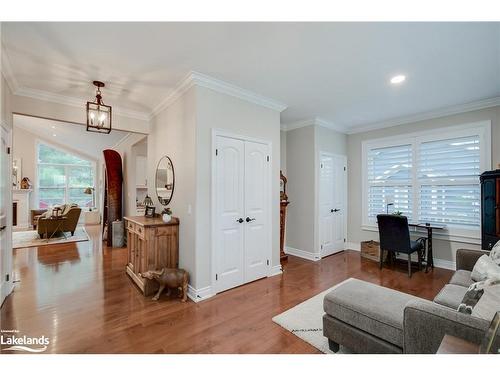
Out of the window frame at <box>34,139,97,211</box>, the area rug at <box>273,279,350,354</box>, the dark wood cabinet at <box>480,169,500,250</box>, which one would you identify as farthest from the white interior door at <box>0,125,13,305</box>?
the window frame at <box>34,139,97,211</box>

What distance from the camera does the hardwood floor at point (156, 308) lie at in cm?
200

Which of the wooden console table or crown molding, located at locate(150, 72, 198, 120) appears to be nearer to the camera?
crown molding, located at locate(150, 72, 198, 120)

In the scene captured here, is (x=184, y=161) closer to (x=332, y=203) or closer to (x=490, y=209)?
(x=332, y=203)

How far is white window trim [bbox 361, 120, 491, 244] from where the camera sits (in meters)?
3.67

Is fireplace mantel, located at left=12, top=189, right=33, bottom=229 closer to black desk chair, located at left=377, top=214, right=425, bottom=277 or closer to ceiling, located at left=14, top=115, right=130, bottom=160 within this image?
ceiling, located at left=14, top=115, right=130, bottom=160

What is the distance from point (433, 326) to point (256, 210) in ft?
7.80

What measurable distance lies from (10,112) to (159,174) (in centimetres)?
196

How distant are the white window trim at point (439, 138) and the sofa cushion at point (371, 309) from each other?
301 centimetres

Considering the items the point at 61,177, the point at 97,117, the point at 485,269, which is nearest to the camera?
the point at 485,269

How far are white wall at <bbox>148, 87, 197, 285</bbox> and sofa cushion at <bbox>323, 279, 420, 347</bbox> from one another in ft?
5.55

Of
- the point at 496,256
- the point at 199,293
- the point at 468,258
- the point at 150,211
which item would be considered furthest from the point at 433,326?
the point at 150,211

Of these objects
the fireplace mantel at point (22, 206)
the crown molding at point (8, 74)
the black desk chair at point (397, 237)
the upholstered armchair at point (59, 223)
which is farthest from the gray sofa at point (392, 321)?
the fireplace mantel at point (22, 206)

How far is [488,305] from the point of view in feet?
4.43
